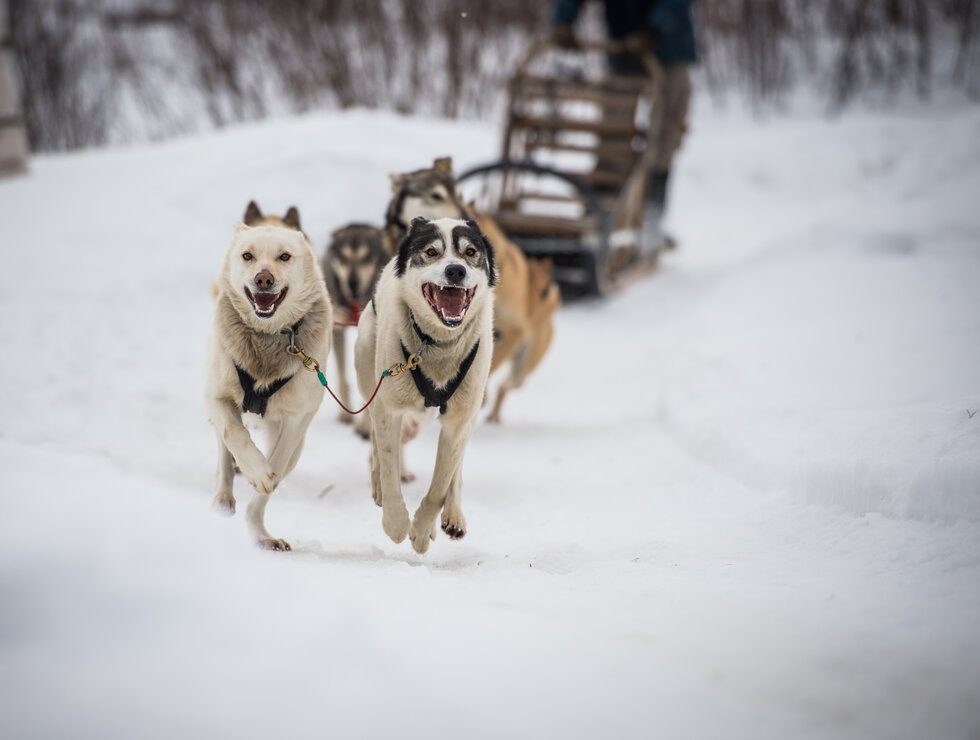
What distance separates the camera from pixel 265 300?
2.15 metres

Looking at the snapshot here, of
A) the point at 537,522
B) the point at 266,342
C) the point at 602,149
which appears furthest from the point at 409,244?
the point at 602,149

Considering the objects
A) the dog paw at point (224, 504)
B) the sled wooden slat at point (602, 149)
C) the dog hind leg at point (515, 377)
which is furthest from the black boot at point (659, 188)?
the dog paw at point (224, 504)

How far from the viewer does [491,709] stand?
1.43 metres

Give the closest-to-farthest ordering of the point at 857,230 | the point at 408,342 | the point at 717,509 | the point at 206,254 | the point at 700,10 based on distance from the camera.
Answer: the point at 408,342 < the point at 717,509 < the point at 206,254 < the point at 857,230 < the point at 700,10

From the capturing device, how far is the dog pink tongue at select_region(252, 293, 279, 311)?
83.8 inches

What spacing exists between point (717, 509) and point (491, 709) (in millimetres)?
1697

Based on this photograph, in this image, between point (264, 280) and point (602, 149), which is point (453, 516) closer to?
point (264, 280)

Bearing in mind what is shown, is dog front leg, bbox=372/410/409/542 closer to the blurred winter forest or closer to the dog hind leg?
the dog hind leg

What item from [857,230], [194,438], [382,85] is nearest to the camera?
[194,438]

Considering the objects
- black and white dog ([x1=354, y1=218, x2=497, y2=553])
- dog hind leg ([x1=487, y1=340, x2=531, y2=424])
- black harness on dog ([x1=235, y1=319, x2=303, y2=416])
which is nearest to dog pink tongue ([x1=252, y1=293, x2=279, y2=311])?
black harness on dog ([x1=235, y1=319, x2=303, y2=416])

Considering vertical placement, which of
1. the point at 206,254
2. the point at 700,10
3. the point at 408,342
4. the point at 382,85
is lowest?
the point at 206,254

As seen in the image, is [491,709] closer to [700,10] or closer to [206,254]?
[206,254]

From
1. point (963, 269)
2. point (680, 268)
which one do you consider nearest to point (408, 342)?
point (963, 269)

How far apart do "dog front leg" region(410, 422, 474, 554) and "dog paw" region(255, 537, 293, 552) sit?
399mm
